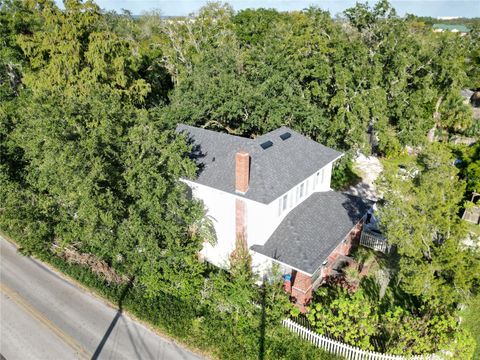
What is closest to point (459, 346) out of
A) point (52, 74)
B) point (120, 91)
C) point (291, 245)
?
point (291, 245)

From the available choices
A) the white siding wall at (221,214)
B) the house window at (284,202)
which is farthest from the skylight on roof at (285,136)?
the white siding wall at (221,214)

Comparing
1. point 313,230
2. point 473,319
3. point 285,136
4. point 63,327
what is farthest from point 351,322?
point 63,327

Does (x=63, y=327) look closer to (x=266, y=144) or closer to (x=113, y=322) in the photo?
(x=113, y=322)

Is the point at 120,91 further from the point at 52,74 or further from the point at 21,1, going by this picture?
the point at 21,1

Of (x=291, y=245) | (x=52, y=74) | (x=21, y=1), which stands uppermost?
(x=21, y=1)

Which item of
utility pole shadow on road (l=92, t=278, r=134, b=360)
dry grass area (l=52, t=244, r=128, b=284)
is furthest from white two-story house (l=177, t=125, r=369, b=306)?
dry grass area (l=52, t=244, r=128, b=284)

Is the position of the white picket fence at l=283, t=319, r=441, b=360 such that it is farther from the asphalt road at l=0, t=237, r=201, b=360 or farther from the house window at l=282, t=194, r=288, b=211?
the house window at l=282, t=194, r=288, b=211
